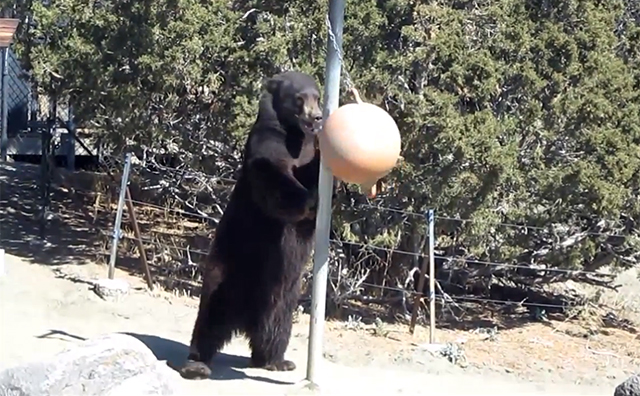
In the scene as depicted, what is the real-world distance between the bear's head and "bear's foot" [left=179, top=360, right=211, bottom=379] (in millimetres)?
1683

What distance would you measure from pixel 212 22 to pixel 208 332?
3.60 metres

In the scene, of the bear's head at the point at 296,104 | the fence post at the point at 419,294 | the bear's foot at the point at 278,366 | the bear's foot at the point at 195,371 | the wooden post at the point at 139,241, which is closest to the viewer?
the bear's head at the point at 296,104

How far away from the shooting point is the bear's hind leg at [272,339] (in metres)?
7.52

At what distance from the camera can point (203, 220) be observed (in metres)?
11.7

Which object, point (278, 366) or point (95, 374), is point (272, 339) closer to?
point (278, 366)

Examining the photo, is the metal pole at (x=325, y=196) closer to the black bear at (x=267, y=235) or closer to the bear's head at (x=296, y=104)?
the black bear at (x=267, y=235)

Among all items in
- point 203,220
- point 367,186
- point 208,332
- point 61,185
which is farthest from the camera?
point 61,185

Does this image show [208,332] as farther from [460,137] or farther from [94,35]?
[94,35]

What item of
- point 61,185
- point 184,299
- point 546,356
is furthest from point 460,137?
point 61,185

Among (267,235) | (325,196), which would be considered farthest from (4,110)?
(325,196)

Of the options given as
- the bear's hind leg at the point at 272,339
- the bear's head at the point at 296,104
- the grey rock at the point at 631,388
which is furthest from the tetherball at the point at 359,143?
the grey rock at the point at 631,388

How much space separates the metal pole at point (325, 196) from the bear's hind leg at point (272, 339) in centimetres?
57

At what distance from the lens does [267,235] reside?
7.29 meters

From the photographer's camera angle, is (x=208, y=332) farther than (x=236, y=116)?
No
